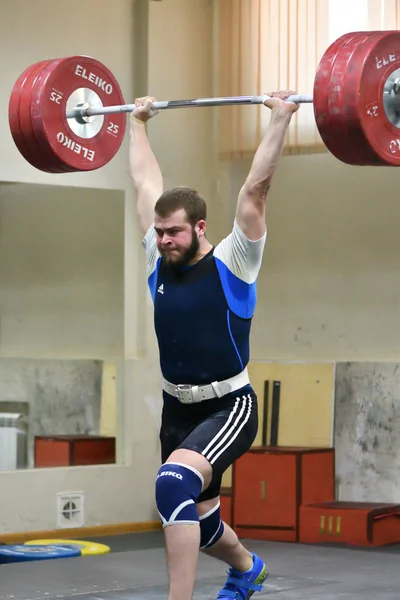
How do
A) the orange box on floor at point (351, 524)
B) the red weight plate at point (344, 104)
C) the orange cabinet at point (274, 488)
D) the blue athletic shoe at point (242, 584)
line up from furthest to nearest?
1. the orange cabinet at point (274, 488)
2. the orange box on floor at point (351, 524)
3. the blue athletic shoe at point (242, 584)
4. the red weight plate at point (344, 104)

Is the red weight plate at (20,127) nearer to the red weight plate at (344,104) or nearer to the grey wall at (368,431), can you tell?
the red weight plate at (344,104)

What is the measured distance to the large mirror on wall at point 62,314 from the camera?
6668 millimetres

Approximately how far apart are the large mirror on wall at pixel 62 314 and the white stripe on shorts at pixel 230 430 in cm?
288

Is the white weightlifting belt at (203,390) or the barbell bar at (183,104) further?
the barbell bar at (183,104)

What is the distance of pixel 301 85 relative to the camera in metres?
6.22

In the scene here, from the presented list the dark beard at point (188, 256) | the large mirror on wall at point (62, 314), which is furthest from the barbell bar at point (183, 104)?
the large mirror on wall at point (62, 314)

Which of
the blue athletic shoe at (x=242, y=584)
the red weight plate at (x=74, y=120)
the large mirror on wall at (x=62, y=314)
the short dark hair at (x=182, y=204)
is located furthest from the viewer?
the large mirror on wall at (x=62, y=314)

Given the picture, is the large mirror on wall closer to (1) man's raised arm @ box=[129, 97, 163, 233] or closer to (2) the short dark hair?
(1) man's raised arm @ box=[129, 97, 163, 233]

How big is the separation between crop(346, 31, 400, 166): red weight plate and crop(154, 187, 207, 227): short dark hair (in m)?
0.55

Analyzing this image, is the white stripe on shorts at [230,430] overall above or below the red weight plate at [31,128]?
below

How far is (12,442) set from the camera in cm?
641

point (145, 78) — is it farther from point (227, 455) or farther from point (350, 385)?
point (227, 455)

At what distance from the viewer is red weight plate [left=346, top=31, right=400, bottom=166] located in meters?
3.79

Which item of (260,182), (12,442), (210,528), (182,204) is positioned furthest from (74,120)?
(12,442)
